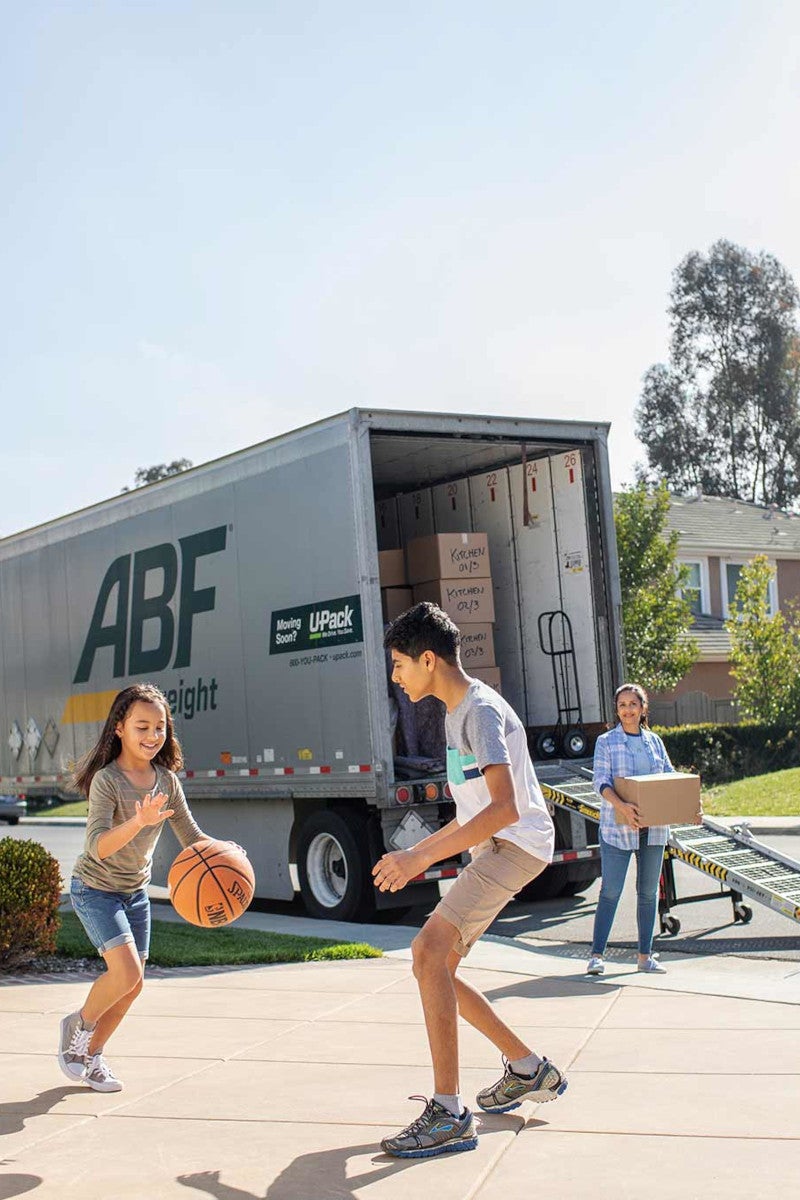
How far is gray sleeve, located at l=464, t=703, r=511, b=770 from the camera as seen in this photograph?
512cm

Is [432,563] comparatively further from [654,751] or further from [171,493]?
[654,751]

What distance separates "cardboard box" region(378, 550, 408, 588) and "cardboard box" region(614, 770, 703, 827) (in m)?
4.76

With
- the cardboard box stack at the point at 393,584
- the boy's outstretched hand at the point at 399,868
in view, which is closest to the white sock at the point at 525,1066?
the boy's outstretched hand at the point at 399,868

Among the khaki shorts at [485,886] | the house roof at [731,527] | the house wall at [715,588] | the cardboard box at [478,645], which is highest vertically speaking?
the house roof at [731,527]

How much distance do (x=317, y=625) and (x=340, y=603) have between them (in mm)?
387

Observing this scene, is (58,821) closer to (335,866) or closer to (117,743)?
(335,866)

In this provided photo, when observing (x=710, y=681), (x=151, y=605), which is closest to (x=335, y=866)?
(x=151, y=605)

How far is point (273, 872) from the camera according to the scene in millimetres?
13383

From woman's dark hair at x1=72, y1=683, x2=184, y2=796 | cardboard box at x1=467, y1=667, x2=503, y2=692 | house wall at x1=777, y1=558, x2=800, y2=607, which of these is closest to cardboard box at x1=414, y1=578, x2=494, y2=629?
cardboard box at x1=467, y1=667, x2=503, y2=692

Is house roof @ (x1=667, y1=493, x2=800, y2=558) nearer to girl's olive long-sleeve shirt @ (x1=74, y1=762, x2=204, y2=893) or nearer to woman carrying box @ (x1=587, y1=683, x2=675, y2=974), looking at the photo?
woman carrying box @ (x1=587, y1=683, x2=675, y2=974)

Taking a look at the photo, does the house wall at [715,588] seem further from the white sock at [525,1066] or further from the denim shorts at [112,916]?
the white sock at [525,1066]

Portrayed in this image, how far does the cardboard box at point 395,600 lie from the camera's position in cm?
1354

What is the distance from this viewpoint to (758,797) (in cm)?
2211

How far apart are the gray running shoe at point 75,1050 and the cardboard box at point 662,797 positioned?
403 cm
